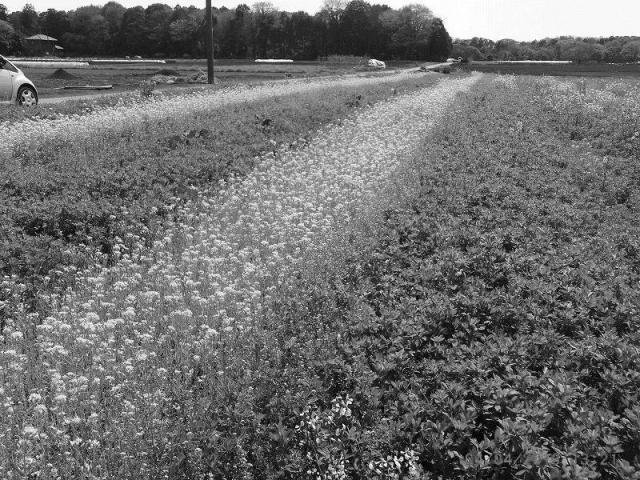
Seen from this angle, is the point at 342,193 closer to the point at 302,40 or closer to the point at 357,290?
the point at 357,290

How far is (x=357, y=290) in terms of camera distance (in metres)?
6.03

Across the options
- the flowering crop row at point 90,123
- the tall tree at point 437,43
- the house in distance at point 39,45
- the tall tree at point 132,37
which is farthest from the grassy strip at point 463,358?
the tall tree at point 437,43

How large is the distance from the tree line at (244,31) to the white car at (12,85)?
302ft

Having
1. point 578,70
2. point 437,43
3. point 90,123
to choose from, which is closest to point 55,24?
point 437,43

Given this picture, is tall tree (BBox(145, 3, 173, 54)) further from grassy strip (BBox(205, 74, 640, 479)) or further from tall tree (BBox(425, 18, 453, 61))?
grassy strip (BBox(205, 74, 640, 479))

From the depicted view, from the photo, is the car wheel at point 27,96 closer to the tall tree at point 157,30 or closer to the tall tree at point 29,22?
the tall tree at point 157,30

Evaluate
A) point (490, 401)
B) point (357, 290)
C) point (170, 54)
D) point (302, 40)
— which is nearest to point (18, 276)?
point (357, 290)

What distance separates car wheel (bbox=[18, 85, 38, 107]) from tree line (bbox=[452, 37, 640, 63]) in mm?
100324

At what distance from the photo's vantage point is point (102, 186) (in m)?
9.24

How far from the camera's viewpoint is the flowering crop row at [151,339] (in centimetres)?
369

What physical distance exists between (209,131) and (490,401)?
11799mm

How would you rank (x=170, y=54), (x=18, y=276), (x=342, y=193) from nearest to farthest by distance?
(x=18, y=276) → (x=342, y=193) → (x=170, y=54)

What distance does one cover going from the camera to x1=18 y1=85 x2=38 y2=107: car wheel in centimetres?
2044

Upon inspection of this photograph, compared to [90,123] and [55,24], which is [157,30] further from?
[90,123]
